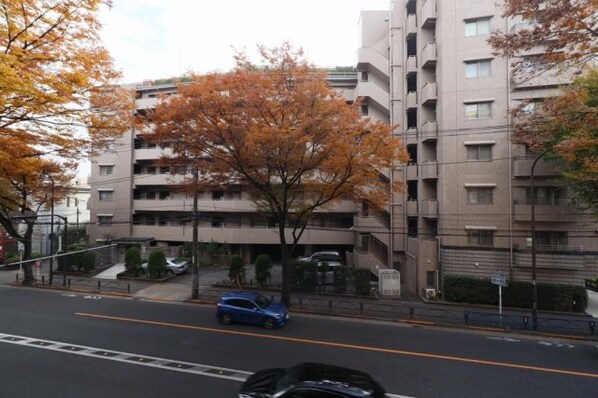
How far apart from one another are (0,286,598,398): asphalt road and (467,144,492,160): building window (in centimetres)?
1129

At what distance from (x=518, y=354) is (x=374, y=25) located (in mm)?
28236

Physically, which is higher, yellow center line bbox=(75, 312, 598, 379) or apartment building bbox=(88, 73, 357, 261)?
apartment building bbox=(88, 73, 357, 261)

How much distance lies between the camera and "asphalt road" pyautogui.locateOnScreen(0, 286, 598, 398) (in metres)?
8.76

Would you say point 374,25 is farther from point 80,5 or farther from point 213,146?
point 80,5

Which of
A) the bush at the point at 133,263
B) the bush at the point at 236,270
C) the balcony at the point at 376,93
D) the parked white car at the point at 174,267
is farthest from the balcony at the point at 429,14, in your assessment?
the bush at the point at 133,263

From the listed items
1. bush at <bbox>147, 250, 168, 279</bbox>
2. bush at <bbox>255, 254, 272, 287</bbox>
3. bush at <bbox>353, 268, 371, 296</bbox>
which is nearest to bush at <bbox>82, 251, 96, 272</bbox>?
bush at <bbox>147, 250, 168, 279</bbox>

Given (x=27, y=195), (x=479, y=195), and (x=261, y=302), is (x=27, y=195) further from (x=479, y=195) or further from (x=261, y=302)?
(x=479, y=195)

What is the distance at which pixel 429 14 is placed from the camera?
23703 mm

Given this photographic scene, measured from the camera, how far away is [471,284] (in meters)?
20.5

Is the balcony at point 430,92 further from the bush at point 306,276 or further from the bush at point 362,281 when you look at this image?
the bush at point 306,276

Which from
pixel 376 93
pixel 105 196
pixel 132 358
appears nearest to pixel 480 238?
pixel 376 93

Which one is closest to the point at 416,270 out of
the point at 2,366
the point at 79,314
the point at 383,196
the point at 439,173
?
the point at 439,173

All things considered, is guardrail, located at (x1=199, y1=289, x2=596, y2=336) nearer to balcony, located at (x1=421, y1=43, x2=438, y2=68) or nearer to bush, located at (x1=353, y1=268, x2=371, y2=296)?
bush, located at (x1=353, y1=268, x2=371, y2=296)

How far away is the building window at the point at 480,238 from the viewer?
21219 mm
